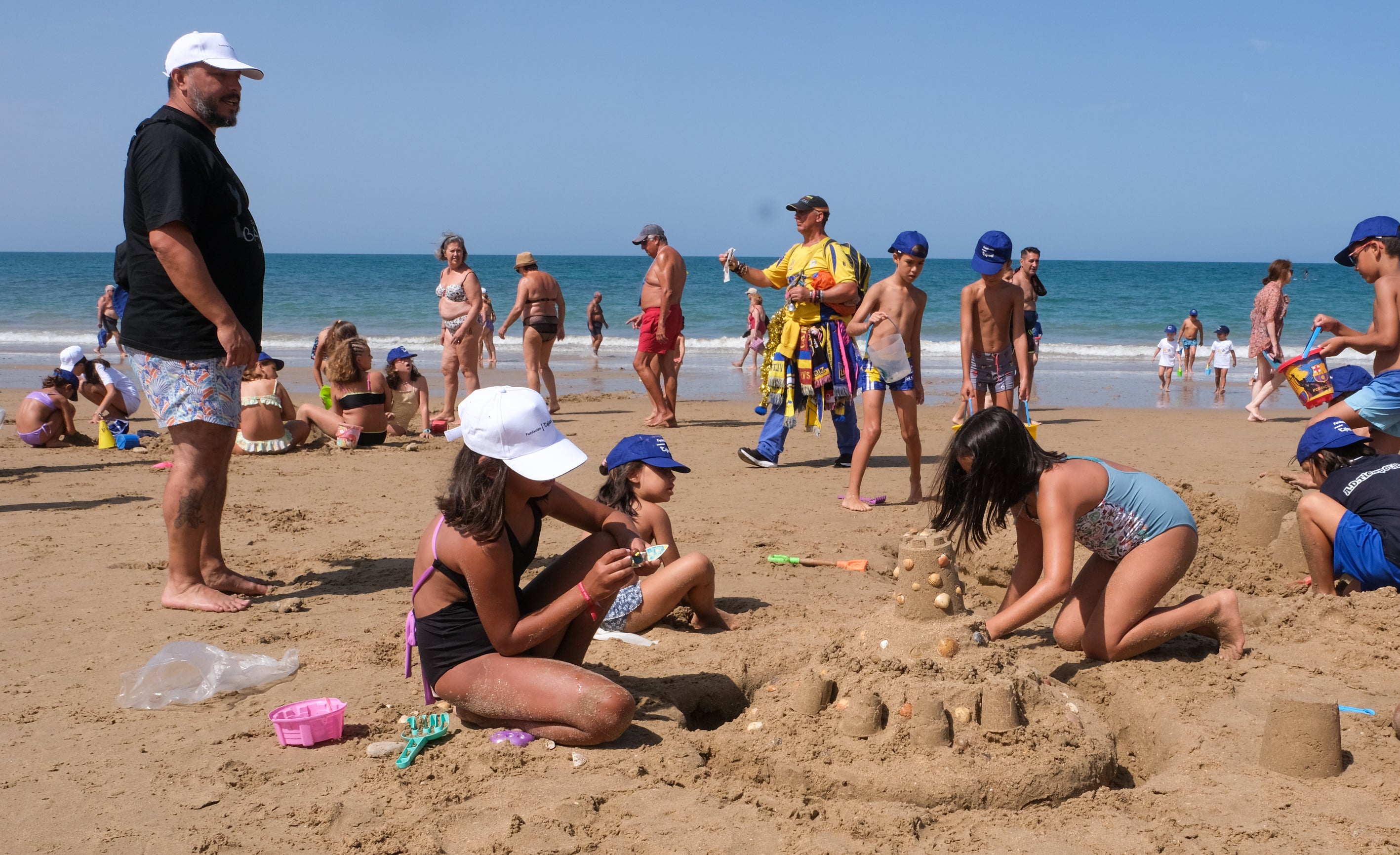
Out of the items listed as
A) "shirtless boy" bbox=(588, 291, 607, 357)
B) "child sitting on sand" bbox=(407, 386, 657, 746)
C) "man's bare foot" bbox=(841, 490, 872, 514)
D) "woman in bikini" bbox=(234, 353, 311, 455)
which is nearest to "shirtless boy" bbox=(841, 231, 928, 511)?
Answer: "man's bare foot" bbox=(841, 490, 872, 514)

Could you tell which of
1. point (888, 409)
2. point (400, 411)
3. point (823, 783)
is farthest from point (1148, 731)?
point (888, 409)

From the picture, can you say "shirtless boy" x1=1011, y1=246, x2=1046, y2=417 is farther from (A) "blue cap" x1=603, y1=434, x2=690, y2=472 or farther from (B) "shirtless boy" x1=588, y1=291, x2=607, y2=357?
→ (B) "shirtless boy" x1=588, y1=291, x2=607, y2=357

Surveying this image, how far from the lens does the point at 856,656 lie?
146 inches

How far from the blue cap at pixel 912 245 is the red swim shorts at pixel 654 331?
3566 millimetres

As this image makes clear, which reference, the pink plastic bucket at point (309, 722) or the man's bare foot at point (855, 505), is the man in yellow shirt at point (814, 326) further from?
the pink plastic bucket at point (309, 722)

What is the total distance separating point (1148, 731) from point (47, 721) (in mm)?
3749

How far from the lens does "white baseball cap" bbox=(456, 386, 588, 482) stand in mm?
3172

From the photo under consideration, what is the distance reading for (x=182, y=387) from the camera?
4691 mm

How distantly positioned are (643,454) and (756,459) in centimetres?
427

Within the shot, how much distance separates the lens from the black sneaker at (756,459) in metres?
8.63

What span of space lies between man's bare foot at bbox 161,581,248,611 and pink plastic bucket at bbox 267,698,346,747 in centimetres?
155

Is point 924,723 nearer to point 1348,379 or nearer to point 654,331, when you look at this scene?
point 1348,379

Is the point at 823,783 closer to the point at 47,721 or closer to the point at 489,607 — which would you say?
the point at 489,607

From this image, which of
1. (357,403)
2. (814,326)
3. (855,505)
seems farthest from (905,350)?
(357,403)
